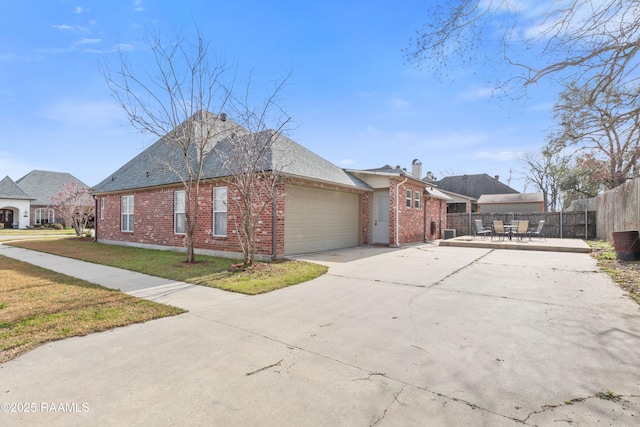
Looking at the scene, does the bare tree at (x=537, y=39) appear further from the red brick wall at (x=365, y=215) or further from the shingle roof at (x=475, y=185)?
the shingle roof at (x=475, y=185)

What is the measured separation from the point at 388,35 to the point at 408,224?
30.1 ft

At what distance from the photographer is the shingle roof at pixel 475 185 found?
36.2 meters

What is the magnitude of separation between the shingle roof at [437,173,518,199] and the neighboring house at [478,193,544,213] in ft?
17.9

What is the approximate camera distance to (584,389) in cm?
251

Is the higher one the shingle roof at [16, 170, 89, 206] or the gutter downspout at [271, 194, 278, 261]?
the shingle roof at [16, 170, 89, 206]

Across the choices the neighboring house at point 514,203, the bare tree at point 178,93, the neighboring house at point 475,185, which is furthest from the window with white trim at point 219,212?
the neighboring house at point 475,185

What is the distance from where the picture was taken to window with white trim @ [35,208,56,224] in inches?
1332

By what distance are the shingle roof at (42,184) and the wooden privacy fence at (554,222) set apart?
40.4 metres

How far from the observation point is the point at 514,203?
29.4 metres

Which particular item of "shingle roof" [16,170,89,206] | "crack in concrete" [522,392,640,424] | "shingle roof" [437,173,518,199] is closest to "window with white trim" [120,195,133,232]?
"crack in concrete" [522,392,640,424]

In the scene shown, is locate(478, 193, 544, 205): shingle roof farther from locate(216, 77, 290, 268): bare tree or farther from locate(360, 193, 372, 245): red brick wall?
locate(216, 77, 290, 268): bare tree

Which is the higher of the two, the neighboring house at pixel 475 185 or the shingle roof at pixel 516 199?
the neighboring house at pixel 475 185

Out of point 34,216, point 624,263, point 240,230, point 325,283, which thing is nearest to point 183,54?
point 240,230

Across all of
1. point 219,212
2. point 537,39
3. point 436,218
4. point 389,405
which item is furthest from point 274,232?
point 436,218
